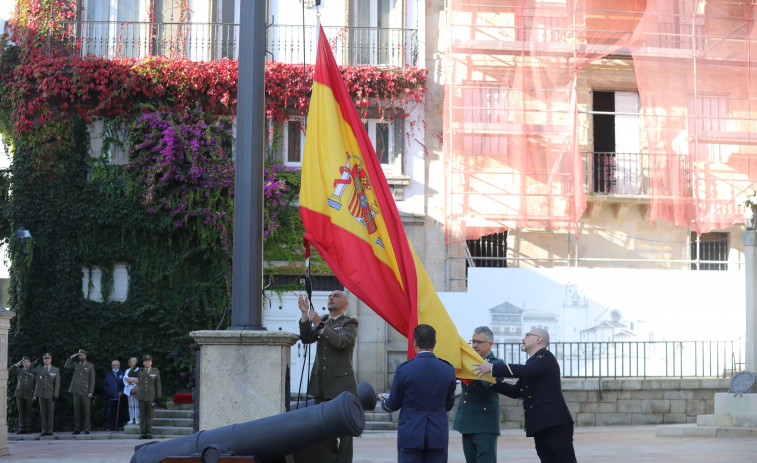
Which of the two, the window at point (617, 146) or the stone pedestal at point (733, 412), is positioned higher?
the window at point (617, 146)

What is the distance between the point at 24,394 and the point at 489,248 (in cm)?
1107

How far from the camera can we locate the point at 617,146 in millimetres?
24453

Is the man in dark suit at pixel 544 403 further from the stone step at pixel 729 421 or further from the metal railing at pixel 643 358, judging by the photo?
the metal railing at pixel 643 358

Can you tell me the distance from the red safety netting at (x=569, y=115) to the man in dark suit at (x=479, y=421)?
13.9 meters

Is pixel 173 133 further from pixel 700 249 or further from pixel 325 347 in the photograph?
pixel 325 347

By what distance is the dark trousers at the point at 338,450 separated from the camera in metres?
8.88

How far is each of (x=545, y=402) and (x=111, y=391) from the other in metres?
15.2

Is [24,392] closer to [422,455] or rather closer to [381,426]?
[381,426]

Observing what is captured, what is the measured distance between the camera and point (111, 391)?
22.2 meters

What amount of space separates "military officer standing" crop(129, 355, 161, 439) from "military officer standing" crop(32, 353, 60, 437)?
1929 millimetres

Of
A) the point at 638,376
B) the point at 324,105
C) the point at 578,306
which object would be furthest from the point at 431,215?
the point at 324,105

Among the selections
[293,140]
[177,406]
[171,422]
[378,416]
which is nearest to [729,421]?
[378,416]

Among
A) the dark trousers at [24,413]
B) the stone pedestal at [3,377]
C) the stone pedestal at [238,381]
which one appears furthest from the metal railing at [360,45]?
the stone pedestal at [238,381]

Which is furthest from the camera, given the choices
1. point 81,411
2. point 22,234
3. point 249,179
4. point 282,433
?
point 22,234
